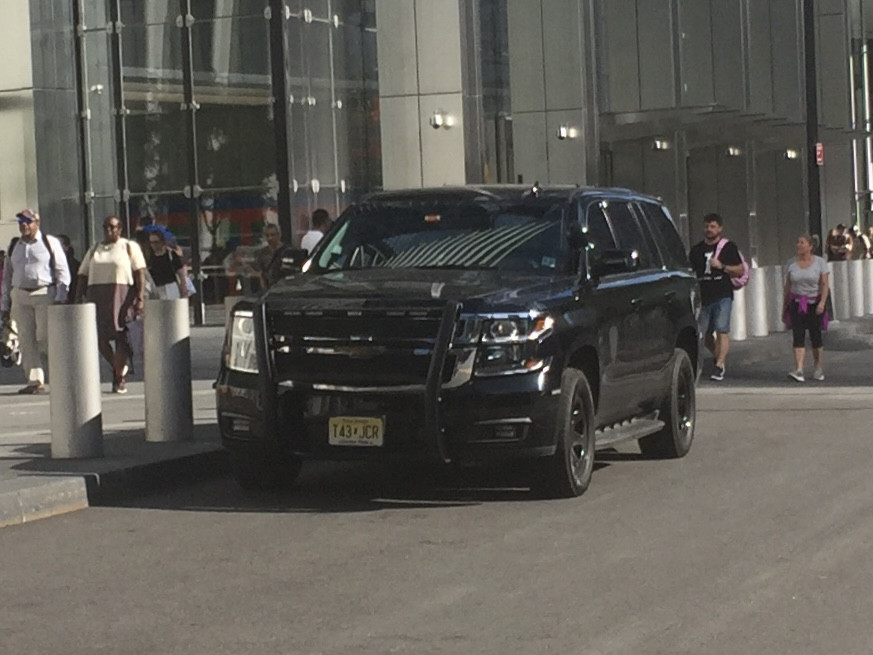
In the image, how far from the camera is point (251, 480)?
1230cm

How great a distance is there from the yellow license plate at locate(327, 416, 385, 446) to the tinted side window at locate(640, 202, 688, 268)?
12.8 ft

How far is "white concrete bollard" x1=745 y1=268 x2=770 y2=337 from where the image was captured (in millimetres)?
29125

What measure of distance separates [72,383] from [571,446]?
3366mm

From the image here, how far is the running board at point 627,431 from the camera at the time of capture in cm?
1266

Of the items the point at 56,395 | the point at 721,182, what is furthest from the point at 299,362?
the point at 721,182

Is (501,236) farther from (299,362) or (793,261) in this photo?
(793,261)

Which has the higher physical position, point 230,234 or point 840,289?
point 230,234

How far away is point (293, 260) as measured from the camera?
1317 cm

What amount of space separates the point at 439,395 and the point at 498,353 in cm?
42

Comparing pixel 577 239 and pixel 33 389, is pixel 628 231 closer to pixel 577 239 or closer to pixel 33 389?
pixel 577 239

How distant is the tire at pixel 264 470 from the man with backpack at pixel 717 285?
10569 millimetres

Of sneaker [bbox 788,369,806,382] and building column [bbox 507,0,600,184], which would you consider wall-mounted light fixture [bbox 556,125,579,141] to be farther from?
sneaker [bbox 788,369,806,382]

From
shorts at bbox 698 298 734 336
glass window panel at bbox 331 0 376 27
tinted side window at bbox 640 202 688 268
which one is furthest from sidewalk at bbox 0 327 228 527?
glass window panel at bbox 331 0 376 27

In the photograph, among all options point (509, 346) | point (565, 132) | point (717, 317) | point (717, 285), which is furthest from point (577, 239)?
point (565, 132)
